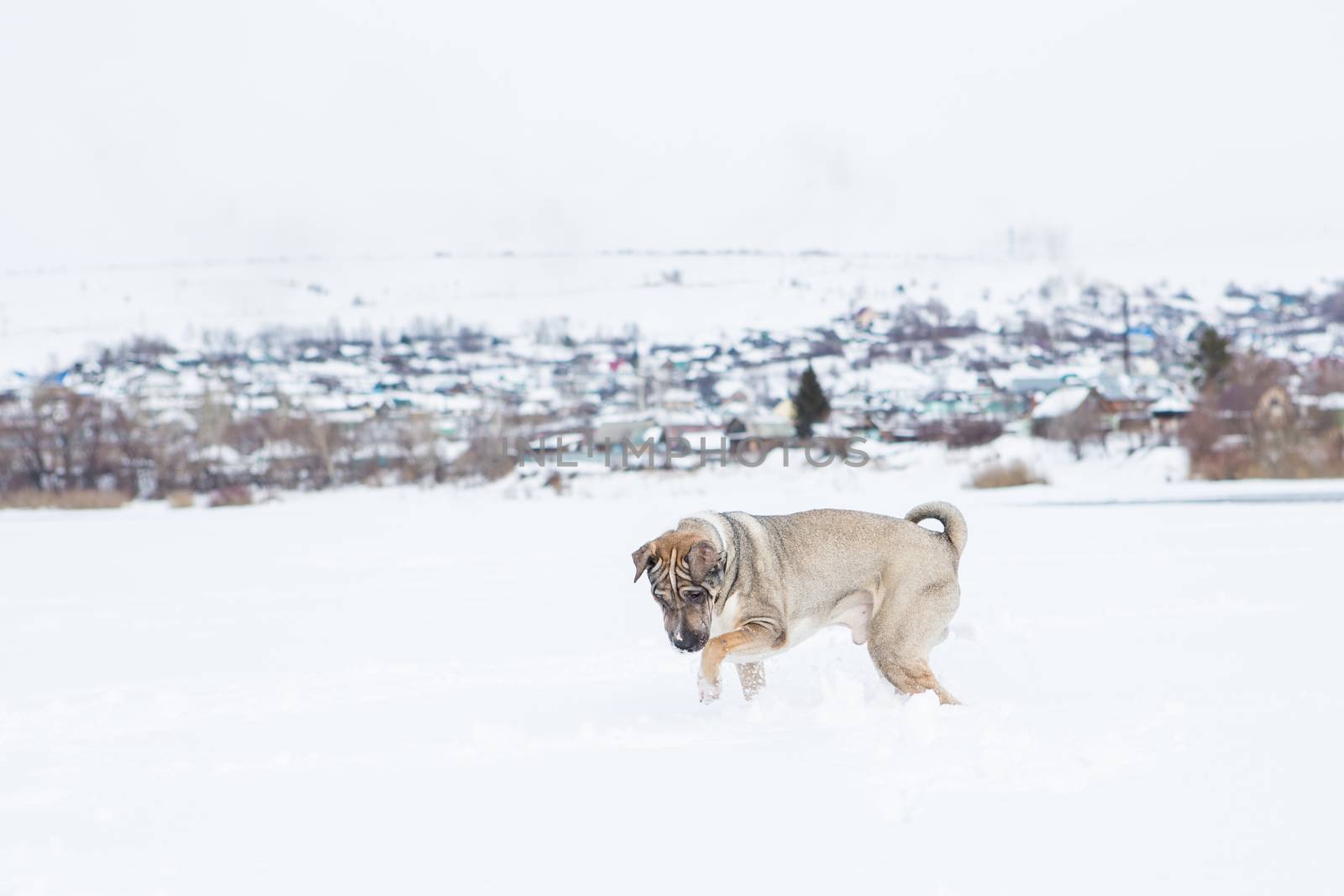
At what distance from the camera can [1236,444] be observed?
3169 centimetres

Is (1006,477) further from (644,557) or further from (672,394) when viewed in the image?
(672,394)

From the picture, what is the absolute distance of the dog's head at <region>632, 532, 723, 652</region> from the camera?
5.09 metres

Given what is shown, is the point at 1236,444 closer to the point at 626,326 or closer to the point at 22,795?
the point at 22,795

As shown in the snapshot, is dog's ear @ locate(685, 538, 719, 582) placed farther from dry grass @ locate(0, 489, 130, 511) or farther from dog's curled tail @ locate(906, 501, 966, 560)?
dry grass @ locate(0, 489, 130, 511)

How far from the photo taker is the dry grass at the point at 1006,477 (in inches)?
1204

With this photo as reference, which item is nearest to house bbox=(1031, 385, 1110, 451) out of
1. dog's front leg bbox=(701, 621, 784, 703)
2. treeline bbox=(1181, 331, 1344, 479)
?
treeline bbox=(1181, 331, 1344, 479)

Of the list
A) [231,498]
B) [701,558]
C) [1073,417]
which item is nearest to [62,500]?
[231,498]

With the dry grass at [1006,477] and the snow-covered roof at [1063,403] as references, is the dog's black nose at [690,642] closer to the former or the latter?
the dry grass at [1006,477]

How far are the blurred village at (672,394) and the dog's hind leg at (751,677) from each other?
1113 inches

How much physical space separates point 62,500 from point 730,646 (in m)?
39.5

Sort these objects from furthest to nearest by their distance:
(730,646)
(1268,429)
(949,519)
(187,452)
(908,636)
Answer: (187,452), (1268,429), (949,519), (908,636), (730,646)

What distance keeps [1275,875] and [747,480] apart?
1266 inches

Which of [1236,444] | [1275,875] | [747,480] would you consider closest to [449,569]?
[1275,875]

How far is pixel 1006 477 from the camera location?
30.7 meters
